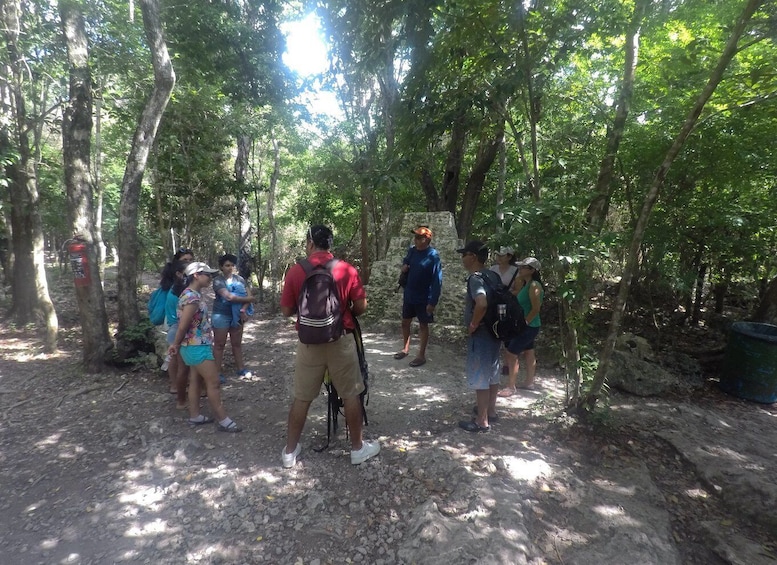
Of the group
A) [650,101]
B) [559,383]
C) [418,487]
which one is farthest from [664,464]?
[650,101]

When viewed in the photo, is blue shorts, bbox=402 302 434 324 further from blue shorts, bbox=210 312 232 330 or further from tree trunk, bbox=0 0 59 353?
tree trunk, bbox=0 0 59 353

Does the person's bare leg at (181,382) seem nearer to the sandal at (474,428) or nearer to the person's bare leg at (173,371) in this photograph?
the person's bare leg at (173,371)

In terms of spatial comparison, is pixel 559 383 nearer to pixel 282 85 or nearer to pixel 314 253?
pixel 314 253

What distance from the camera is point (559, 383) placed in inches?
198

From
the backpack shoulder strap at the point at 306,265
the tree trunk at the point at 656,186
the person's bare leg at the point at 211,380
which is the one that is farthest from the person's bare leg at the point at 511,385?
the person's bare leg at the point at 211,380

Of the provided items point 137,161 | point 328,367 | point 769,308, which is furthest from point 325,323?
point 769,308

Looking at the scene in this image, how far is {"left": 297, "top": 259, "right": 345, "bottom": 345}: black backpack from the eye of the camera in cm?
285

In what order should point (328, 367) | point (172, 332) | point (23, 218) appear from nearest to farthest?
point (328, 367), point (172, 332), point (23, 218)

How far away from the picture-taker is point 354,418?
3.16 m

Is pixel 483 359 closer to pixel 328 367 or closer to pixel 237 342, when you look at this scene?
pixel 328 367

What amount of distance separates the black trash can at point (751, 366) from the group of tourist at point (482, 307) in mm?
2873

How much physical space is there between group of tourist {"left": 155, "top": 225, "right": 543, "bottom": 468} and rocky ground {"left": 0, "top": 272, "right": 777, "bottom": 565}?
24 centimetres

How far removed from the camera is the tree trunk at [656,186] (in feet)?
9.04

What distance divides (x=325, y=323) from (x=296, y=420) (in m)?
0.88
